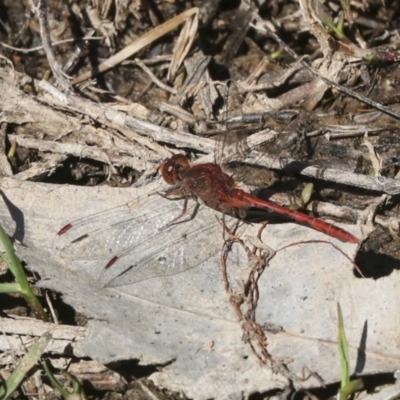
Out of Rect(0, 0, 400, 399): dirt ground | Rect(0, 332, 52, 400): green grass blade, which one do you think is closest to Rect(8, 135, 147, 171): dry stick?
Rect(0, 0, 400, 399): dirt ground

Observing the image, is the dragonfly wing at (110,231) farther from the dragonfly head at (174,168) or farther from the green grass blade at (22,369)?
the green grass blade at (22,369)

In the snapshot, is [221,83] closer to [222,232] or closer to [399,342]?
[222,232]

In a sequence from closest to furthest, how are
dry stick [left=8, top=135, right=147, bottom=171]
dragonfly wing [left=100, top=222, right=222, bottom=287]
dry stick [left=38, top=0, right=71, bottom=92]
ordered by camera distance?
dragonfly wing [left=100, top=222, right=222, bottom=287], dry stick [left=8, top=135, right=147, bottom=171], dry stick [left=38, top=0, right=71, bottom=92]

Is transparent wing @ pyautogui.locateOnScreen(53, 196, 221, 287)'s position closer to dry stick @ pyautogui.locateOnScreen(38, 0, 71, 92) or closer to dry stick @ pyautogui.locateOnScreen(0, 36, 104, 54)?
dry stick @ pyautogui.locateOnScreen(38, 0, 71, 92)

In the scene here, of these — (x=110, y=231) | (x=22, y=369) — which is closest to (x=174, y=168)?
(x=110, y=231)

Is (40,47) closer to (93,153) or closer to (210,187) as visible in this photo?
(93,153)

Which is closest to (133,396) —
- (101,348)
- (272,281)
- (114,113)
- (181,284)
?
(101,348)

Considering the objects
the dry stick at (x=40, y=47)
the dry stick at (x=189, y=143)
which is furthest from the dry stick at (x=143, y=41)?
the dry stick at (x=189, y=143)
